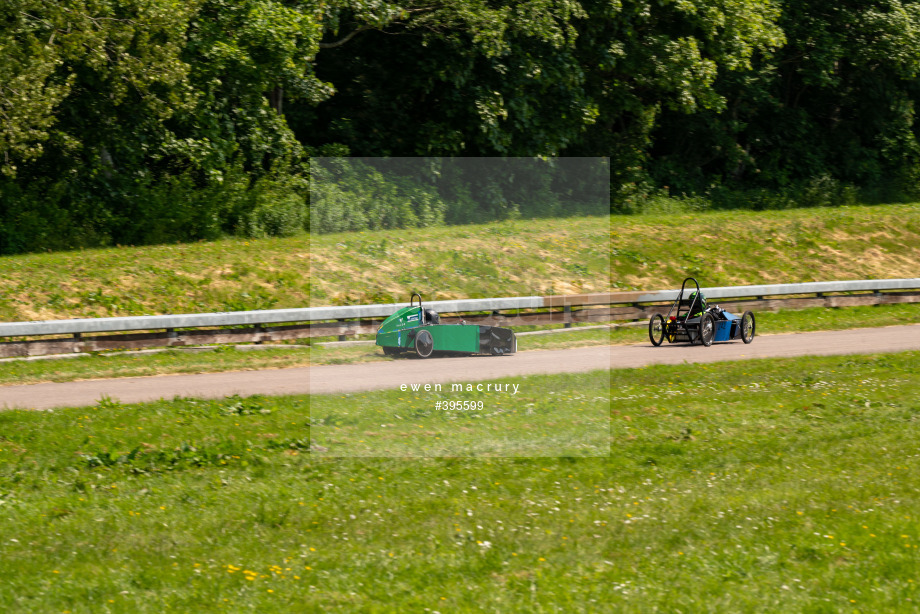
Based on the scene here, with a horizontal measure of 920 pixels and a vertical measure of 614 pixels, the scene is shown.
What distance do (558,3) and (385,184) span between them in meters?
19.0

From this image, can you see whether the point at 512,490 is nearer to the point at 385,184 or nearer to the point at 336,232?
the point at 336,232

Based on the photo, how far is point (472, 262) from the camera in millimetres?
9469

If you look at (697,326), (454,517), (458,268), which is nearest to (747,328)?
(697,326)

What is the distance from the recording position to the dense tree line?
21.5 meters

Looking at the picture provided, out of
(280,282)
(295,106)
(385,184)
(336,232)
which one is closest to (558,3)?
(295,106)

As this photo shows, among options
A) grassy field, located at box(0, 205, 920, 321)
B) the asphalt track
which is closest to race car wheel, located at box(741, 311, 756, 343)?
the asphalt track

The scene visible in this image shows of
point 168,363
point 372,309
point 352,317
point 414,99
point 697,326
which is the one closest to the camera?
point 352,317

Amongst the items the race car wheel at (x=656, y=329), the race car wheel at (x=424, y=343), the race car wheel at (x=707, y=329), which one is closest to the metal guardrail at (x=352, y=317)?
the race car wheel at (x=424, y=343)

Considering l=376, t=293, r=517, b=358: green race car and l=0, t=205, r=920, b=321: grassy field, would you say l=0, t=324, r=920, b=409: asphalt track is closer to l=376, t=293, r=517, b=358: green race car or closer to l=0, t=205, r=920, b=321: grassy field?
l=376, t=293, r=517, b=358: green race car

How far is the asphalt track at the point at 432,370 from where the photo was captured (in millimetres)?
8648

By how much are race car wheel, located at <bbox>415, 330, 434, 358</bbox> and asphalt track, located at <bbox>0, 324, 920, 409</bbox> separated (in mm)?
90

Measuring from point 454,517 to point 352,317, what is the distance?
8.40ft

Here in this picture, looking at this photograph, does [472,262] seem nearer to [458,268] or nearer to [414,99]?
[458,268]

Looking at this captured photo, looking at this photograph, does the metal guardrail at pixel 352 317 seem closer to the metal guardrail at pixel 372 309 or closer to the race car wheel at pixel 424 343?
the metal guardrail at pixel 372 309
